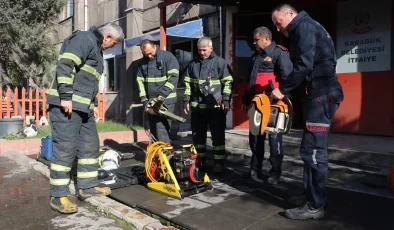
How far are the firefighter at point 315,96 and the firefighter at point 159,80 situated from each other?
7.06ft

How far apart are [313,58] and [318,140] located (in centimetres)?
74

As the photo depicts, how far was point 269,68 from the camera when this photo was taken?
14.6ft

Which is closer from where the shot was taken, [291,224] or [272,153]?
[291,224]

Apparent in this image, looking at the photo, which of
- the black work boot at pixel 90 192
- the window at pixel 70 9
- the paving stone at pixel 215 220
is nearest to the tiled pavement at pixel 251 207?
the paving stone at pixel 215 220

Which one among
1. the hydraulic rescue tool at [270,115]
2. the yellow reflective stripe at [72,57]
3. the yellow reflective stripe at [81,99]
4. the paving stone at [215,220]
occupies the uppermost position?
the yellow reflective stripe at [72,57]

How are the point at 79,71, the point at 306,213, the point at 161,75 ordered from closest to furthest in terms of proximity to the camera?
the point at 306,213, the point at 79,71, the point at 161,75

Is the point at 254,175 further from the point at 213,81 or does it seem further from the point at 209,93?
the point at 213,81

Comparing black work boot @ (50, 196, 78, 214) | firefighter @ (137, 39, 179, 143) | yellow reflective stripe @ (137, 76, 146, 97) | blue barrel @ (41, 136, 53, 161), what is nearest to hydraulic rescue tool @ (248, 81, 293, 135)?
firefighter @ (137, 39, 179, 143)

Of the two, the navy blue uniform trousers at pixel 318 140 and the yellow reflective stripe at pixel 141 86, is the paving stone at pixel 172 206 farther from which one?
the yellow reflective stripe at pixel 141 86

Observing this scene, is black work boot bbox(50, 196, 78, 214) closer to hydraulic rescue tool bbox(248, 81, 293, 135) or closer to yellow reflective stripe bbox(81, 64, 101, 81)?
yellow reflective stripe bbox(81, 64, 101, 81)

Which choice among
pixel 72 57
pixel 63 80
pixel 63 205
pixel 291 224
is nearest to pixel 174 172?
pixel 63 205

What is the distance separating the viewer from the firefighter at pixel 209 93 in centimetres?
504

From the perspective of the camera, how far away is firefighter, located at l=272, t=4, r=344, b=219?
126 inches

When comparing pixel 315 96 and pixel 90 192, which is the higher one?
pixel 315 96
